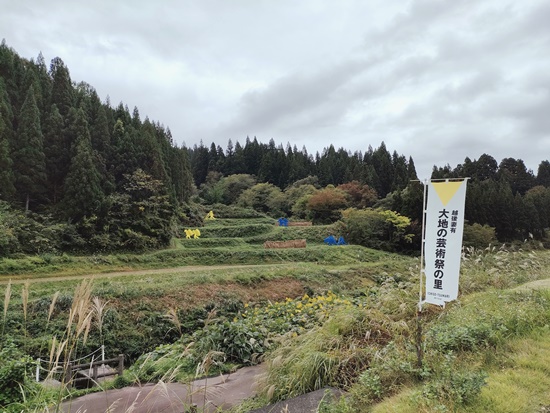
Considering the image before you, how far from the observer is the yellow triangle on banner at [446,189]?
9.53ft

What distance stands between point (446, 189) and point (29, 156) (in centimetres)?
2250

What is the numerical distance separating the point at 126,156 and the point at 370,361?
80.6 feet

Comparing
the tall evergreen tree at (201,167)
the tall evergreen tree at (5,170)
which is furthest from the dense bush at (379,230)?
the tall evergreen tree at (201,167)

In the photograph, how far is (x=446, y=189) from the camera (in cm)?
298

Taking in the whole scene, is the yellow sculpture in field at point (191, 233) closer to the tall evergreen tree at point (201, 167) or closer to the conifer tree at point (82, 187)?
the conifer tree at point (82, 187)

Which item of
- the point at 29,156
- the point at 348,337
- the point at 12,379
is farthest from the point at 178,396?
the point at 29,156

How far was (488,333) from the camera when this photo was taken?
357 centimetres

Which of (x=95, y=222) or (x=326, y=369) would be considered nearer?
(x=326, y=369)

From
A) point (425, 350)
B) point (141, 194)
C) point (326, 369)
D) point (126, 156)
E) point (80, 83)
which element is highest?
point (80, 83)

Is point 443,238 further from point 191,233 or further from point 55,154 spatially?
point 191,233

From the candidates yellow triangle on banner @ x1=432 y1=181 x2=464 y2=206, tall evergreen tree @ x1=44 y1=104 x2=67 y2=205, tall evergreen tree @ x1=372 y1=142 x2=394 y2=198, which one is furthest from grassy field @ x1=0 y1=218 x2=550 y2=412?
tall evergreen tree @ x1=372 y1=142 x2=394 y2=198

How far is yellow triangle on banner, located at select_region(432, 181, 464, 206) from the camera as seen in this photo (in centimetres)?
291

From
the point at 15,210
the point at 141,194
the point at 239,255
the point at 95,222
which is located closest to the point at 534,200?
the point at 239,255

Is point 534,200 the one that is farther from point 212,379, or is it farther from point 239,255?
point 212,379
